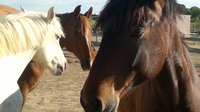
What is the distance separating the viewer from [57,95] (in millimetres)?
6605

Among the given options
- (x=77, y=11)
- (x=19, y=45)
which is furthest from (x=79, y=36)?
(x=19, y=45)

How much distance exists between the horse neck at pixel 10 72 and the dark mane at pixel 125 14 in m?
1.15

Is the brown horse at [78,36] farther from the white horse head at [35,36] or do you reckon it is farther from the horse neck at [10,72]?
the horse neck at [10,72]

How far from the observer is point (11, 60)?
266cm

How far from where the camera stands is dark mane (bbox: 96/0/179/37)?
5.69 ft

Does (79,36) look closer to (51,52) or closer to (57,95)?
(51,52)

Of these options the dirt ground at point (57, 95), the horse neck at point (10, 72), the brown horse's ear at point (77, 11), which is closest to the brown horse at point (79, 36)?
the brown horse's ear at point (77, 11)

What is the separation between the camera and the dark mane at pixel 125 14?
1735 mm

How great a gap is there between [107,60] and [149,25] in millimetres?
367

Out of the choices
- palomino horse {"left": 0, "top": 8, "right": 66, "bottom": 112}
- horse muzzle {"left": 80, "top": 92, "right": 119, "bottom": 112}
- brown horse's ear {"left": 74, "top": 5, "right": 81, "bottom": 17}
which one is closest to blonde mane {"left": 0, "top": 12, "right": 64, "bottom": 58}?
palomino horse {"left": 0, "top": 8, "right": 66, "bottom": 112}

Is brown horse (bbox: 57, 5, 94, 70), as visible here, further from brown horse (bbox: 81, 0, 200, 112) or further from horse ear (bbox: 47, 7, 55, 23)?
brown horse (bbox: 81, 0, 200, 112)

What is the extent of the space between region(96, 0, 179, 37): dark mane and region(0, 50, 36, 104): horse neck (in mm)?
1155

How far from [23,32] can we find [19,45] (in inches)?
5.6

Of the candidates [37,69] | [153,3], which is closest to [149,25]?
[153,3]
